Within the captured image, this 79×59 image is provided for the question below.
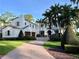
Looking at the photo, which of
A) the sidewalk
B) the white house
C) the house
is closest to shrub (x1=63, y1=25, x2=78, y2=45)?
the sidewalk

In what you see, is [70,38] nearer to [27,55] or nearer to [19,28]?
[27,55]

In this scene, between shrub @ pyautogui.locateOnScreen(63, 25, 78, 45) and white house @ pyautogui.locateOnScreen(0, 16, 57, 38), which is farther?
white house @ pyautogui.locateOnScreen(0, 16, 57, 38)

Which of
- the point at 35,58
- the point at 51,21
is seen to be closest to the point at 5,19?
the point at 51,21

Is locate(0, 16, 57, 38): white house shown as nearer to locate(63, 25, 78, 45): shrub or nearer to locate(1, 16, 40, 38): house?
locate(1, 16, 40, 38): house

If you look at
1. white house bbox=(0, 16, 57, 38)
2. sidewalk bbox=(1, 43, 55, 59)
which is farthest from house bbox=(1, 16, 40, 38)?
sidewalk bbox=(1, 43, 55, 59)

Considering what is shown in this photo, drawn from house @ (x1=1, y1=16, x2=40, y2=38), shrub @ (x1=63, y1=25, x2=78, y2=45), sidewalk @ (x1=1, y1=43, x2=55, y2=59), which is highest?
house @ (x1=1, y1=16, x2=40, y2=38)

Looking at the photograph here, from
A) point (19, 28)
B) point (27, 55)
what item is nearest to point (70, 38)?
point (27, 55)

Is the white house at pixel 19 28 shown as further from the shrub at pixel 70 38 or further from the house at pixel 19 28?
the shrub at pixel 70 38

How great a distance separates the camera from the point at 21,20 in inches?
3066

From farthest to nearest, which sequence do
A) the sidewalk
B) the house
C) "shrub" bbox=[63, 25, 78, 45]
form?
the house → "shrub" bbox=[63, 25, 78, 45] → the sidewalk

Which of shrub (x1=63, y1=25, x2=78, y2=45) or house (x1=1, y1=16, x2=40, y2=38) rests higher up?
house (x1=1, y1=16, x2=40, y2=38)

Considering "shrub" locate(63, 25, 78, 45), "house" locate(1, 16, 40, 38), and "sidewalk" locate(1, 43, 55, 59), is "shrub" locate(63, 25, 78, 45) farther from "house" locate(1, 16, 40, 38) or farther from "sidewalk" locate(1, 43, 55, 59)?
"house" locate(1, 16, 40, 38)

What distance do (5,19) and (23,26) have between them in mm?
30843

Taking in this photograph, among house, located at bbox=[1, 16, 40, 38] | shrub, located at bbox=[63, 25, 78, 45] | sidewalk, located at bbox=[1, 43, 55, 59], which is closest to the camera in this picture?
sidewalk, located at bbox=[1, 43, 55, 59]
